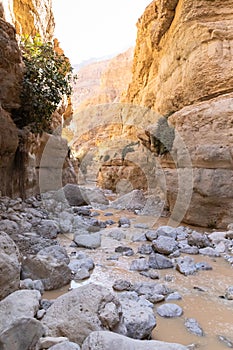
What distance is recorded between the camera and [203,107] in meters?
5.61

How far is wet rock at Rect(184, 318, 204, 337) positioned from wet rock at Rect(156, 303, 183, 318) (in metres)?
0.11

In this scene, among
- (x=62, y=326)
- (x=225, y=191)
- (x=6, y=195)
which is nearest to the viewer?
(x=62, y=326)

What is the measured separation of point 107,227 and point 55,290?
11.2 ft

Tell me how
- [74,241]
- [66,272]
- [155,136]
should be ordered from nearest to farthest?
[66,272] → [74,241] → [155,136]

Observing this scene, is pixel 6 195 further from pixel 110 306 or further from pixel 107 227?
pixel 110 306

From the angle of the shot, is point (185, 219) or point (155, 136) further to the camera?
point (155, 136)

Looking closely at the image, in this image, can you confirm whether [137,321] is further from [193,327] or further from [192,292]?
[192,292]

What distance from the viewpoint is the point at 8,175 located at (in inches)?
237

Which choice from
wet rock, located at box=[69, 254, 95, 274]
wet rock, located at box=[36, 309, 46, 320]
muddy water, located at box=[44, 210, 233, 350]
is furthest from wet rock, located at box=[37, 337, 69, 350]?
wet rock, located at box=[69, 254, 95, 274]

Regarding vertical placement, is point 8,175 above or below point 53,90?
below

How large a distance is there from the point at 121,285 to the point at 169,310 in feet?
2.18

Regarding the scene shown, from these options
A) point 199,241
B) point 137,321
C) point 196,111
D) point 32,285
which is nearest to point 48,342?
point 137,321

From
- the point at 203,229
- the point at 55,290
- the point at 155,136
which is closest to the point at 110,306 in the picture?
the point at 55,290

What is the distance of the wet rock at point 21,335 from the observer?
4.61ft
